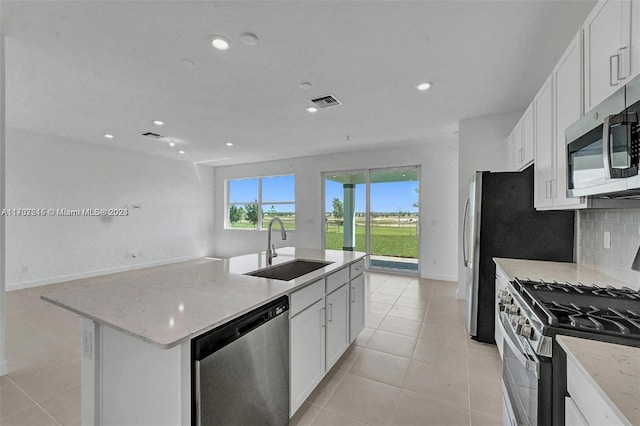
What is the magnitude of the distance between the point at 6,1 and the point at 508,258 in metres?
4.40

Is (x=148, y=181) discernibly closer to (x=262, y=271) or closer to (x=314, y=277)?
(x=262, y=271)

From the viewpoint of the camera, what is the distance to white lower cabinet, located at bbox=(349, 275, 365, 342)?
2445mm

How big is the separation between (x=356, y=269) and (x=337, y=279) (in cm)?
46

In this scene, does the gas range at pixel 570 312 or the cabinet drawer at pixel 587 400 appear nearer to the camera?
the cabinet drawer at pixel 587 400

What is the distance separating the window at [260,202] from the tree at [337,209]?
43.7 inches

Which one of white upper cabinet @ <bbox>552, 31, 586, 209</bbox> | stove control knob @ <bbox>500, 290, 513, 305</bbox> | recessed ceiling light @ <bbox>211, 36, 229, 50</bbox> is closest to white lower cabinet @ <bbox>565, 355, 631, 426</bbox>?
stove control knob @ <bbox>500, 290, 513, 305</bbox>

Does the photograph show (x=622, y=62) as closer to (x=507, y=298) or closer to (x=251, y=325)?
(x=507, y=298)

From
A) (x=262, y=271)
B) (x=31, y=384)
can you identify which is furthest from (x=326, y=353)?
(x=31, y=384)

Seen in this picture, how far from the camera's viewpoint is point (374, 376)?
2154 millimetres

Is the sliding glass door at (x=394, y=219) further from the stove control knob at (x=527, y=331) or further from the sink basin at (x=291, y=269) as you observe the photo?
the stove control knob at (x=527, y=331)

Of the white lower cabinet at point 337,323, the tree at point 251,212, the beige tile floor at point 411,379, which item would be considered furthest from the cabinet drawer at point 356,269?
the tree at point 251,212

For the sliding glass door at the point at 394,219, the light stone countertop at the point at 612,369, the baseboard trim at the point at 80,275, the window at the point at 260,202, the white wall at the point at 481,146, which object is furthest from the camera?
the window at the point at 260,202

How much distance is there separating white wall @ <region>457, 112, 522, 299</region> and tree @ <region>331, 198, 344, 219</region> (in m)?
2.78

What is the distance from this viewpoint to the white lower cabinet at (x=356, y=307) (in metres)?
2.45
